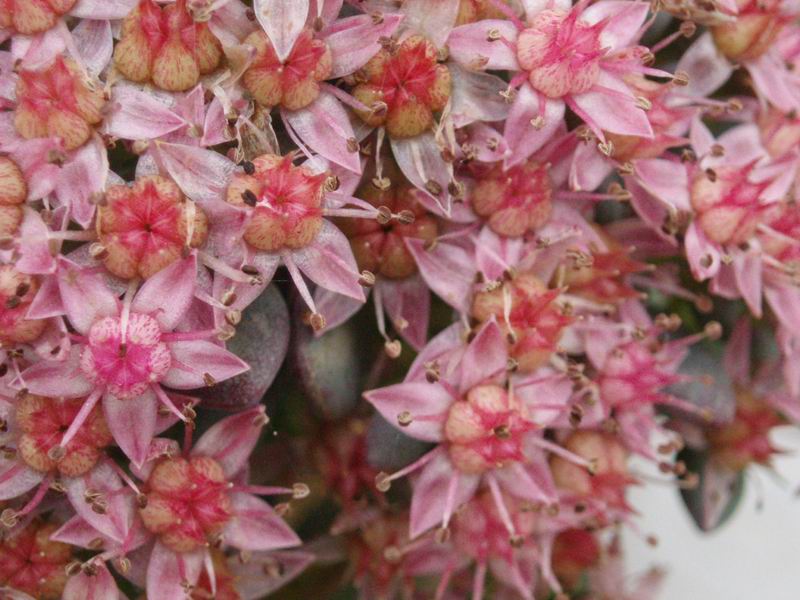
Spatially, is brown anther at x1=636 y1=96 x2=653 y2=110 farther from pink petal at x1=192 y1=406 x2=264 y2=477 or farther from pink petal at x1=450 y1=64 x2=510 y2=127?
pink petal at x1=192 y1=406 x2=264 y2=477

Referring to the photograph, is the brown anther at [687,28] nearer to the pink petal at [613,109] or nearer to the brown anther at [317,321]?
the pink petal at [613,109]

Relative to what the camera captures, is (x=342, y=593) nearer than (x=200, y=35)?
No

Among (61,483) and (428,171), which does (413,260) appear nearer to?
(428,171)

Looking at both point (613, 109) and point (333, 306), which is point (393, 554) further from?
point (613, 109)


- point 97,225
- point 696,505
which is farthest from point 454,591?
point 97,225

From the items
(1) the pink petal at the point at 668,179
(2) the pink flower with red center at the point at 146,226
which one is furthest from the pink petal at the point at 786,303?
(2) the pink flower with red center at the point at 146,226
